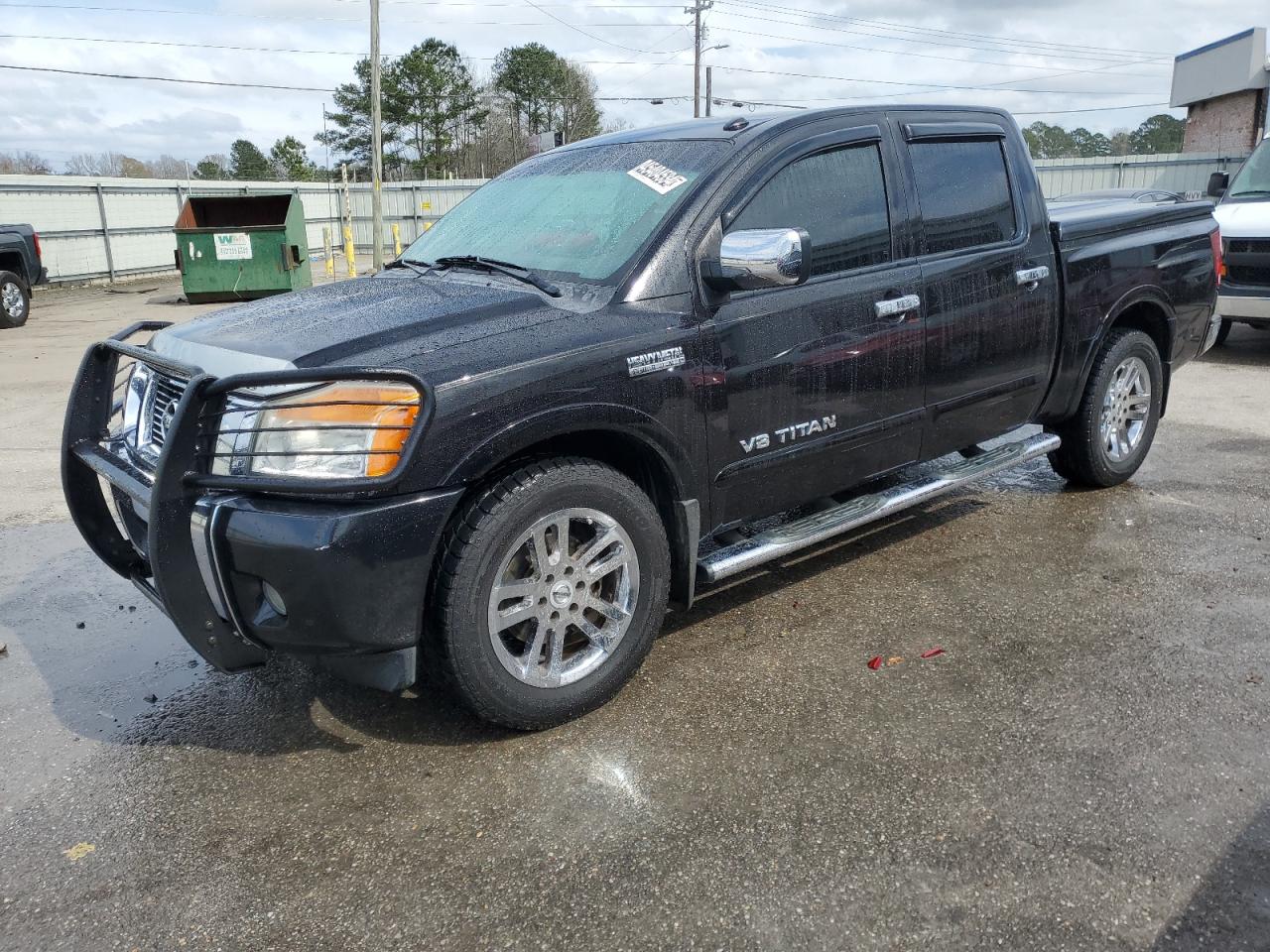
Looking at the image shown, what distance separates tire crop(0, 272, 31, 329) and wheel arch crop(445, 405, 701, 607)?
14155mm

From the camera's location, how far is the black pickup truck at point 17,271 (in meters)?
14.4

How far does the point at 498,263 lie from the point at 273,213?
15423 mm

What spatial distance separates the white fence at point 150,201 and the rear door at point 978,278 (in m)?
12.8

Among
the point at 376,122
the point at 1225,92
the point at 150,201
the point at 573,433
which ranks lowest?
the point at 573,433

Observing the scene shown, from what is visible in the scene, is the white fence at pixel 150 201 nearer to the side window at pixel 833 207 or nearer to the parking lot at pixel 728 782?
the side window at pixel 833 207

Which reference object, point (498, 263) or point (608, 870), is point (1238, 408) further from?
point (608, 870)

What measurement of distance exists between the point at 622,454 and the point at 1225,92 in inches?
1353

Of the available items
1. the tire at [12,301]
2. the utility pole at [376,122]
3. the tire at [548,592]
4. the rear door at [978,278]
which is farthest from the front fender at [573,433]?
the utility pole at [376,122]

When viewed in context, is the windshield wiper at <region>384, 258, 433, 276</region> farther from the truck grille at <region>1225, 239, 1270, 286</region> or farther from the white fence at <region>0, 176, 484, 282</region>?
the white fence at <region>0, 176, 484, 282</region>

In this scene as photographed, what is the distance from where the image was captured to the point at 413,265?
13.6ft

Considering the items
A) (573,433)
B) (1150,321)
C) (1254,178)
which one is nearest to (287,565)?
(573,433)

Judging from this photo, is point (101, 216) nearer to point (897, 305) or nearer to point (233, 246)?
point (233, 246)

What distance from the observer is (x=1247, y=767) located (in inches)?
115

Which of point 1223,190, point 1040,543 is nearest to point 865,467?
point 1040,543
